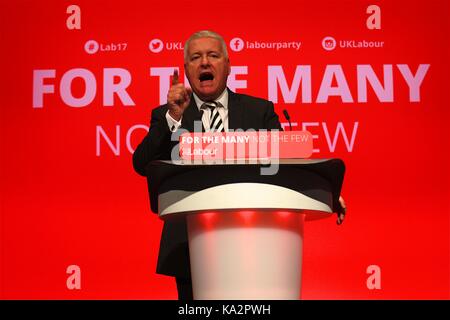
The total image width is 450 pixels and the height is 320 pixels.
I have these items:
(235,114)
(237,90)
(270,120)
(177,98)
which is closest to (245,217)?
(177,98)

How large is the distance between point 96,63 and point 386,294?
1959 millimetres

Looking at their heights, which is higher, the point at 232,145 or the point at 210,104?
the point at 210,104

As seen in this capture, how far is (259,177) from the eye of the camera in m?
1.61

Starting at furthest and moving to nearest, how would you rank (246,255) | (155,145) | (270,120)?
(270,120), (155,145), (246,255)

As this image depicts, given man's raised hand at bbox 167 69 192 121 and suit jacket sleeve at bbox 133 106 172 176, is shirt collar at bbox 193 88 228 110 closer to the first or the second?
suit jacket sleeve at bbox 133 106 172 176

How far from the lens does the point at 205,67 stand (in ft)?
7.51

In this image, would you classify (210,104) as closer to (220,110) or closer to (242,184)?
(220,110)

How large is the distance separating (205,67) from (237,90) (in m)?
1.39

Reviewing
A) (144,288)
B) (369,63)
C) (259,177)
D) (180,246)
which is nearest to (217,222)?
(259,177)

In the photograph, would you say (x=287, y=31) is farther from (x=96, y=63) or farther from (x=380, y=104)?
(x=96, y=63)

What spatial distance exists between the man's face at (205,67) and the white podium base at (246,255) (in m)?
0.75

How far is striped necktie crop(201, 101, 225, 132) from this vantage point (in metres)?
2.26

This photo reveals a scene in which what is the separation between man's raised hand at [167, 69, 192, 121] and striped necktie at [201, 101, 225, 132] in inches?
14.4

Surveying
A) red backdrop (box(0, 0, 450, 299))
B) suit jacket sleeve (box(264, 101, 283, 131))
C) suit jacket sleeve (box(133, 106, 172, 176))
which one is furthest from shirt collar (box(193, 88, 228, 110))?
red backdrop (box(0, 0, 450, 299))
